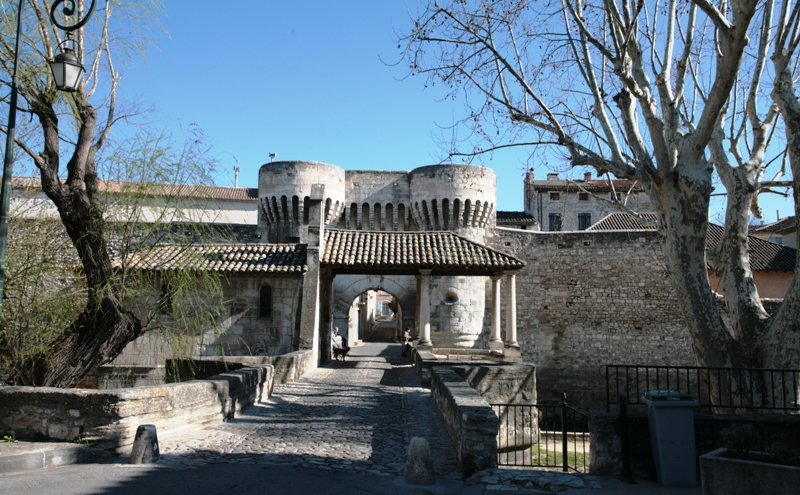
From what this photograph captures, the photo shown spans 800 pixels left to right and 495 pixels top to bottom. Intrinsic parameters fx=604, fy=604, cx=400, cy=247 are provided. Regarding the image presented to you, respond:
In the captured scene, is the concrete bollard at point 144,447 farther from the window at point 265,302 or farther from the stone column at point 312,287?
the window at point 265,302

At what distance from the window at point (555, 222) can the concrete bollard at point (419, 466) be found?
1386 inches

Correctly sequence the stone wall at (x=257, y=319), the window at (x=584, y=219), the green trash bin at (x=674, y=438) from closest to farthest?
1. the green trash bin at (x=674, y=438)
2. the stone wall at (x=257, y=319)
3. the window at (x=584, y=219)

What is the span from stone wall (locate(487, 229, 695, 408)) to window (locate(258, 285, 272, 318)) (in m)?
12.5

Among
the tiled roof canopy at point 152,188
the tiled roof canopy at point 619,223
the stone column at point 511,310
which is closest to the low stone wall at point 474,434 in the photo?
the tiled roof canopy at point 152,188

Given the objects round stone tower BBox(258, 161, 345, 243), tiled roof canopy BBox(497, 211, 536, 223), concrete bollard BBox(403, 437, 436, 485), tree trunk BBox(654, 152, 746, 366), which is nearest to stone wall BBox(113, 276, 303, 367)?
round stone tower BBox(258, 161, 345, 243)

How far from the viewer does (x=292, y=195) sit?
28.2 meters

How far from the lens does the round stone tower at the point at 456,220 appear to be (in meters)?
26.1

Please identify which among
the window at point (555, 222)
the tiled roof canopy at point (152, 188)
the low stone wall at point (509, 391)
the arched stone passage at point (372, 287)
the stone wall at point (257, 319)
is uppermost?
the window at point (555, 222)

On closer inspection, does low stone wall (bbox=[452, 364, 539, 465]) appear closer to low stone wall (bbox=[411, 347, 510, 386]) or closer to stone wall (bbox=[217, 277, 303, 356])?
low stone wall (bbox=[411, 347, 510, 386])

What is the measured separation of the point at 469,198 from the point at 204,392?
68.6 feet

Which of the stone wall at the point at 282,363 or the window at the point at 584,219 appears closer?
the stone wall at the point at 282,363

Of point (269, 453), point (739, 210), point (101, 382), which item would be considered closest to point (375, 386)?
point (101, 382)

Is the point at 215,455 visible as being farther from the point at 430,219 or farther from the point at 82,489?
the point at 430,219

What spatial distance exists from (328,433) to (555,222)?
33.7m
